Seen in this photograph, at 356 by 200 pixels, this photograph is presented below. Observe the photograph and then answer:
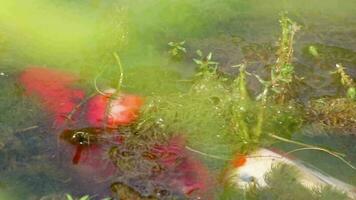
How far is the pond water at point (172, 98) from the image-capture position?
102 inches

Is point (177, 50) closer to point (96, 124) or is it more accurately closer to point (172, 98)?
point (172, 98)

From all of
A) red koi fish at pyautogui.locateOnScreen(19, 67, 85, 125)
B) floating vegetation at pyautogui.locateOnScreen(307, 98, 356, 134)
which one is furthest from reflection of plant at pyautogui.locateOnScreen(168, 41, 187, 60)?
floating vegetation at pyautogui.locateOnScreen(307, 98, 356, 134)

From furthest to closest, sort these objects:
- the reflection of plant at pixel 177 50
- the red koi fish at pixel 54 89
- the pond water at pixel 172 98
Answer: the reflection of plant at pixel 177 50
the red koi fish at pixel 54 89
the pond water at pixel 172 98

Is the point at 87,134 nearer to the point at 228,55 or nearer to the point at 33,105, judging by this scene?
the point at 33,105

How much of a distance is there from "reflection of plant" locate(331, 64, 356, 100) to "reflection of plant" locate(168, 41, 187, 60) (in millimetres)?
744

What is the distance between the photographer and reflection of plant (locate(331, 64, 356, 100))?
2.90 metres

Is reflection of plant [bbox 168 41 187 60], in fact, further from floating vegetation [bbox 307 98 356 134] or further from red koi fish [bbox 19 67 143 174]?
floating vegetation [bbox 307 98 356 134]

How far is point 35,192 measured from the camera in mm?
2539

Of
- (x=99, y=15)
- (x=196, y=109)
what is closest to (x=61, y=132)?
(x=196, y=109)

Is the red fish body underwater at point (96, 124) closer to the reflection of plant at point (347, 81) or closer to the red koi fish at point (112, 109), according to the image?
the red koi fish at point (112, 109)

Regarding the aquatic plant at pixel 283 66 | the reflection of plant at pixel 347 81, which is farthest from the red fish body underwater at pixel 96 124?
the reflection of plant at pixel 347 81

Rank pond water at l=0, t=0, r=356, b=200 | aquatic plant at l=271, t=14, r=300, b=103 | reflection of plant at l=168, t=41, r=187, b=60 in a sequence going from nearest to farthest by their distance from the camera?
pond water at l=0, t=0, r=356, b=200 < aquatic plant at l=271, t=14, r=300, b=103 < reflection of plant at l=168, t=41, r=187, b=60

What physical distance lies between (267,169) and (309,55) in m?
0.86

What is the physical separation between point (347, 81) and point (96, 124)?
1169 millimetres
